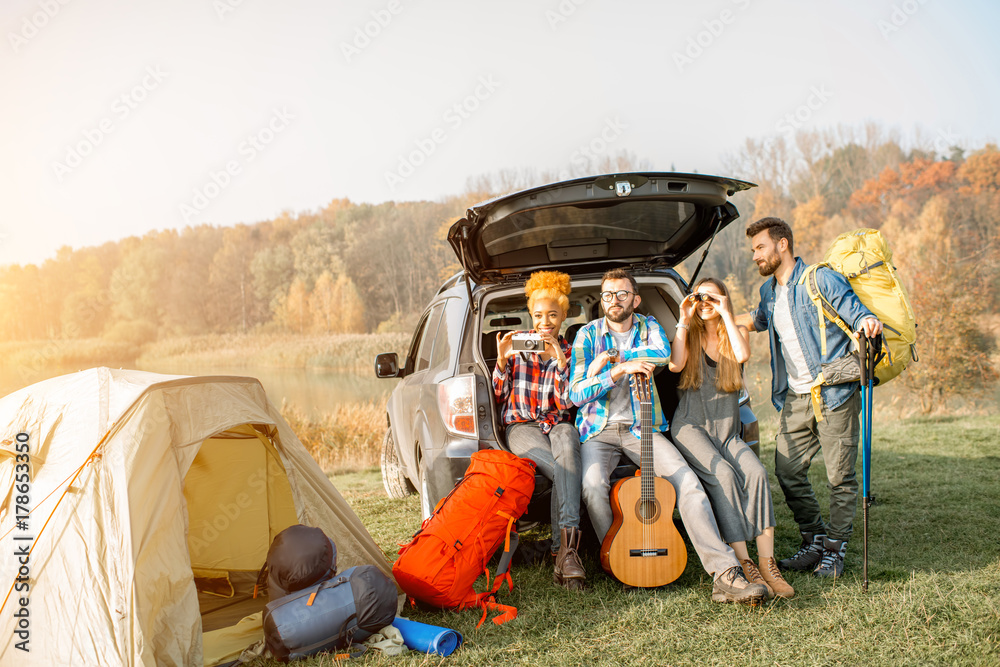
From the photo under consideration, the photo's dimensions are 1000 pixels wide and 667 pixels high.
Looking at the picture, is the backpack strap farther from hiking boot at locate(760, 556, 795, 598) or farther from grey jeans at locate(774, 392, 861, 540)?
hiking boot at locate(760, 556, 795, 598)

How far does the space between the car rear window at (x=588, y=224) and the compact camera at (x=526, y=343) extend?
0.63 meters

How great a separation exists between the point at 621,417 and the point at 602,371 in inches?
11.6

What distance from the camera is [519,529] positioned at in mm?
3318

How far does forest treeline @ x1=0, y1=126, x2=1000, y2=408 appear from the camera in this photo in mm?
24391

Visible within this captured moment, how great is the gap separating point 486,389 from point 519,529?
0.79 meters

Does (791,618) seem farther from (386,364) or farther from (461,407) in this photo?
(386,364)

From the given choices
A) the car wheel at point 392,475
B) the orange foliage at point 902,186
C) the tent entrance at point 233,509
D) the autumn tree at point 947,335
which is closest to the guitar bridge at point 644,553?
the tent entrance at point 233,509

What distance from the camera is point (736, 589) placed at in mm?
2809

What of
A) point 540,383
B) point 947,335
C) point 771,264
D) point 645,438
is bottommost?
point 947,335

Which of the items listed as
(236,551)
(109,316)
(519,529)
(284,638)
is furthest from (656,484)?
(109,316)

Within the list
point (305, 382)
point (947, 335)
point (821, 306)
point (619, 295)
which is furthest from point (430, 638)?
point (305, 382)

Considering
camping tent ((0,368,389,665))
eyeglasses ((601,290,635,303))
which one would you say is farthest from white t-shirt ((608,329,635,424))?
camping tent ((0,368,389,665))

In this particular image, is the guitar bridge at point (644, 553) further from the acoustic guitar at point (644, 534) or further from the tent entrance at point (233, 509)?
the tent entrance at point (233, 509)

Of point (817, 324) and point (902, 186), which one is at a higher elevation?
point (902, 186)
